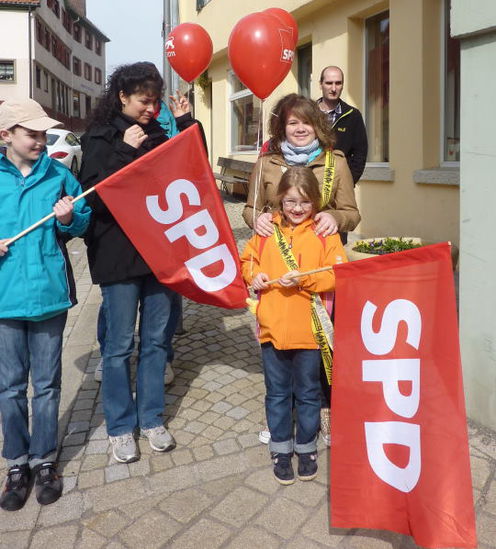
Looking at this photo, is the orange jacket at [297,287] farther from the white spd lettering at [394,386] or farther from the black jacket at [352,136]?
the black jacket at [352,136]

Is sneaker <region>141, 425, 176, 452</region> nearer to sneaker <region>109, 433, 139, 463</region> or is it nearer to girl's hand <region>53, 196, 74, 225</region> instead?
sneaker <region>109, 433, 139, 463</region>

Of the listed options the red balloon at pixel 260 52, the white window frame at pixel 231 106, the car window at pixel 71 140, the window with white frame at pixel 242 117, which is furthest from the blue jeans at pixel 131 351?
the car window at pixel 71 140

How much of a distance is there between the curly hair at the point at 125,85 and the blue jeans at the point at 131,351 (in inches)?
33.6

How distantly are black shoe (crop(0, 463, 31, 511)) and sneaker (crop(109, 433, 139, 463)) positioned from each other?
1.41 feet

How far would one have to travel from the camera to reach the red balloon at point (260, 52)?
14.1ft

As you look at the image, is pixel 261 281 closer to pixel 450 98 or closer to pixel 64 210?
pixel 64 210

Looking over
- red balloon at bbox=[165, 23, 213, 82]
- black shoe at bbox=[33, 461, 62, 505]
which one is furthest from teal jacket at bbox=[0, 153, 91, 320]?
red balloon at bbox=[165, 23, 213, 82]

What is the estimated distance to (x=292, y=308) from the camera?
2.94m

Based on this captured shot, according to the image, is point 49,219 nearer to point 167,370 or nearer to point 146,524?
point 146,524

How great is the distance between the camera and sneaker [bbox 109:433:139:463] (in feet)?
10.5

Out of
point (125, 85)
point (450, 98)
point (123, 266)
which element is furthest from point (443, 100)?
point (123, 266)

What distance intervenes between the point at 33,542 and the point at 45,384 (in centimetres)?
71

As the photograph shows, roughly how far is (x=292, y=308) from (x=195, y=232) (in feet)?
2.22

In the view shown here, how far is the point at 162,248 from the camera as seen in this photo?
10.4ft
